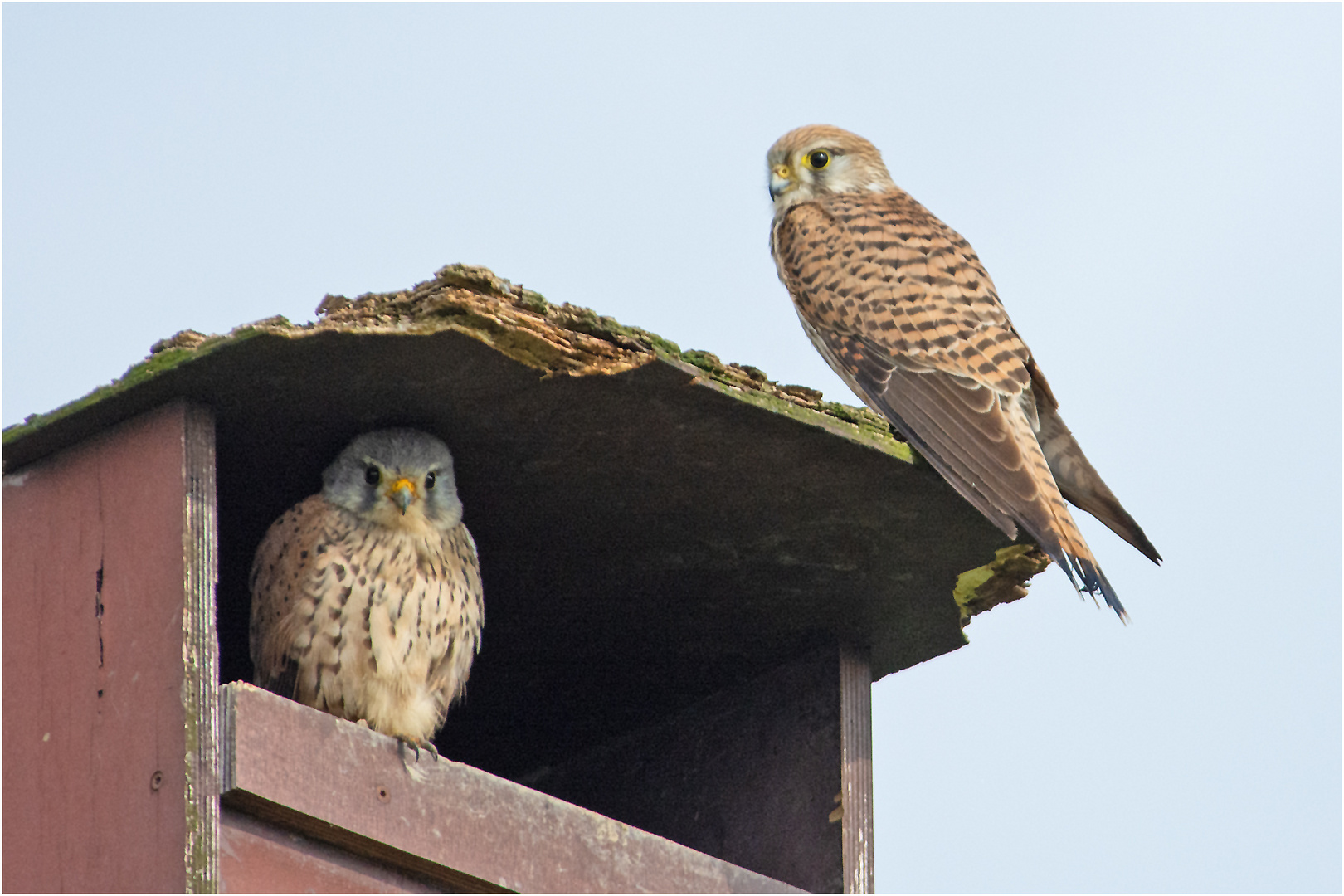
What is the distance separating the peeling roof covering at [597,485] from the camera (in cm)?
435

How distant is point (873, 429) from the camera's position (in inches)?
191

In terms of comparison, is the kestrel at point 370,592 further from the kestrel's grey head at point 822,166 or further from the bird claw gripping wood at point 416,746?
the kestrel's grey head at point 822,166

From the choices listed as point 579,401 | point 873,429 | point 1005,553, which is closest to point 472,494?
point 579,401

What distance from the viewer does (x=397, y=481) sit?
4.82 metres

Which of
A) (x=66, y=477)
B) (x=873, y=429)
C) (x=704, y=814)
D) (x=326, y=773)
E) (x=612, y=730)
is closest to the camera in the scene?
(x=326, y=773)

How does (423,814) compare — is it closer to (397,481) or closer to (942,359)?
(397,481)

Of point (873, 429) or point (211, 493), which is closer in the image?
point (211, 493)

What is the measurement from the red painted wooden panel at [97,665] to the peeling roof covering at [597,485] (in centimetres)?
13

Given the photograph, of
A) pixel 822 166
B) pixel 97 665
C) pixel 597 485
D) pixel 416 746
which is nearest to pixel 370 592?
pixel 597 485

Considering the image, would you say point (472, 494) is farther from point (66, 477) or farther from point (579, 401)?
point (66, 477)

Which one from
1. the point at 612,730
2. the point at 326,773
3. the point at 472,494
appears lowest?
the point at 326,773

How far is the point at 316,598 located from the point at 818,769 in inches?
55.9

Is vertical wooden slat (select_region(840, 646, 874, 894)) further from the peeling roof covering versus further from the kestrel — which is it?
the kestrel

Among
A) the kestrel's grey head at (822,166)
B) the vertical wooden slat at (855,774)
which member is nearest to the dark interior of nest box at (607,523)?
the vertical wooden slat at (855,774)
